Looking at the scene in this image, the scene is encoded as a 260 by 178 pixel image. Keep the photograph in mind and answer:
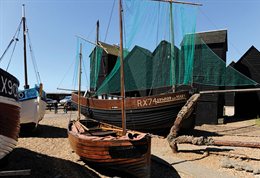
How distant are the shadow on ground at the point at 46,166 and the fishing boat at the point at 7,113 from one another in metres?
1.12

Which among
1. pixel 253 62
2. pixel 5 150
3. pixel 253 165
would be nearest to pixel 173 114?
pixel 253 165

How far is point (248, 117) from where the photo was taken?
27125 millimetres

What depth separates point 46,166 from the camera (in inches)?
371

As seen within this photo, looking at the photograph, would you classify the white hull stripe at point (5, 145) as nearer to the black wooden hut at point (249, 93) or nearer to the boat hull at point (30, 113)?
the boat hull at point (30, 113)

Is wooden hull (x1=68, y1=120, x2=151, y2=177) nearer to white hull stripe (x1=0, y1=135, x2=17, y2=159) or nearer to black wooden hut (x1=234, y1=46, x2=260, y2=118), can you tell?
white hull stripe (x1=0, y1=135, x2=17, y2=159)

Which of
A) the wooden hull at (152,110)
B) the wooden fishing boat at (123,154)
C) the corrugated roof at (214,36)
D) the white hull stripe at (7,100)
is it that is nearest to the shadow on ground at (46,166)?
the wooden fishing boat at (123,154)

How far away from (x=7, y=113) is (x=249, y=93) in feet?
86.5

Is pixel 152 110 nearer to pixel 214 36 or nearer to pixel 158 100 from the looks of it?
pixel 158 100

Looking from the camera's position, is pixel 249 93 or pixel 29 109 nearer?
pixel 29 109

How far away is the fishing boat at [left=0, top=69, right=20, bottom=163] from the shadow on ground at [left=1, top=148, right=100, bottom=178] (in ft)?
3.68

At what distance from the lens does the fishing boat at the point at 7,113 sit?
279 inches

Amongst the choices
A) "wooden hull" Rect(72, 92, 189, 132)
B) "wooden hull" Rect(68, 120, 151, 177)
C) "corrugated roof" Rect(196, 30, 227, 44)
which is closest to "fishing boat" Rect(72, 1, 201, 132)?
"wooden hull" Rect(72, 92, 189, 132)

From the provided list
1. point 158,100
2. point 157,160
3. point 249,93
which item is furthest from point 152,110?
point 249,93

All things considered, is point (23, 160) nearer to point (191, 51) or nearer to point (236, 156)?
point (236, 156)
